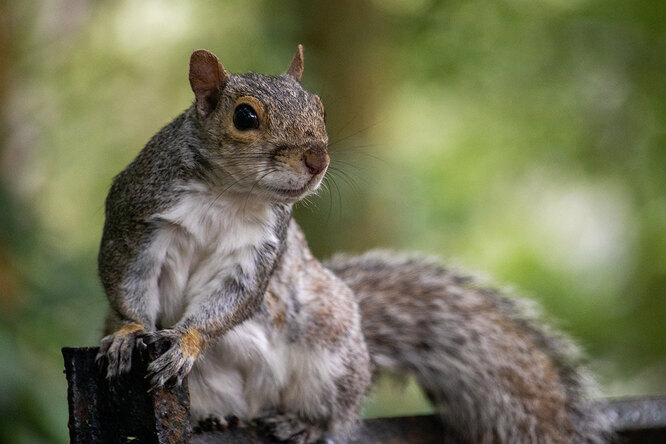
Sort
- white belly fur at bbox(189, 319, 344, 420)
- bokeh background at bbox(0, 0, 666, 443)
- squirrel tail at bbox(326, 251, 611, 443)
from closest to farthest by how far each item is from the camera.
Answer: white belly fur at bbox(189, 319, 344, 420)
squirrel tail at bbox(326, 251, 611, 443)
bokeh background at bbox(0, 0, 666, 443)

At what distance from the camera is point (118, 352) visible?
3.88 ft

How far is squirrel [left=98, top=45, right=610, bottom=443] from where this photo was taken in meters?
1.29

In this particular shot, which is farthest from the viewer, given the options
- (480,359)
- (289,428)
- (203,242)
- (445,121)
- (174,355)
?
(445,121)

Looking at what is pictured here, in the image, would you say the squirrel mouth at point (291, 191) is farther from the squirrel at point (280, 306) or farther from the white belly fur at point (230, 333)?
the white belly fur at point (230, 333)

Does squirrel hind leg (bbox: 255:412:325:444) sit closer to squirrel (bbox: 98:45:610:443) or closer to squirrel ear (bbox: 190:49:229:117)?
squirrel (bbox: 98:45:610:443)

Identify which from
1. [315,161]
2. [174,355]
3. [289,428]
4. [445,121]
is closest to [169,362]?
[174,355]

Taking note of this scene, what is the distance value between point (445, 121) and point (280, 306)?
3547mm

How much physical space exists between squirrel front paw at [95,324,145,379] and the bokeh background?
176 cm

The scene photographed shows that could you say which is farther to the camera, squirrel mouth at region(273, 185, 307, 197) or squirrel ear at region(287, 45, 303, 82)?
squirrel ear at region(287, 45, 303, 82)

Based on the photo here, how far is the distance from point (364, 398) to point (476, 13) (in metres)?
2.80

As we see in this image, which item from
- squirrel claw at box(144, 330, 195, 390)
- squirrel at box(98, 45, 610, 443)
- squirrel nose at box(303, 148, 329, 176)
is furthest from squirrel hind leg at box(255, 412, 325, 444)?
squirrel nose at box(303, 148, 329, 176)

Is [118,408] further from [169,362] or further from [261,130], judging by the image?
[261,130]

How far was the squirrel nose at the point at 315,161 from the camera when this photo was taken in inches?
48.4

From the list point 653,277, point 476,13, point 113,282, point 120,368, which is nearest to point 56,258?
point 113,282
